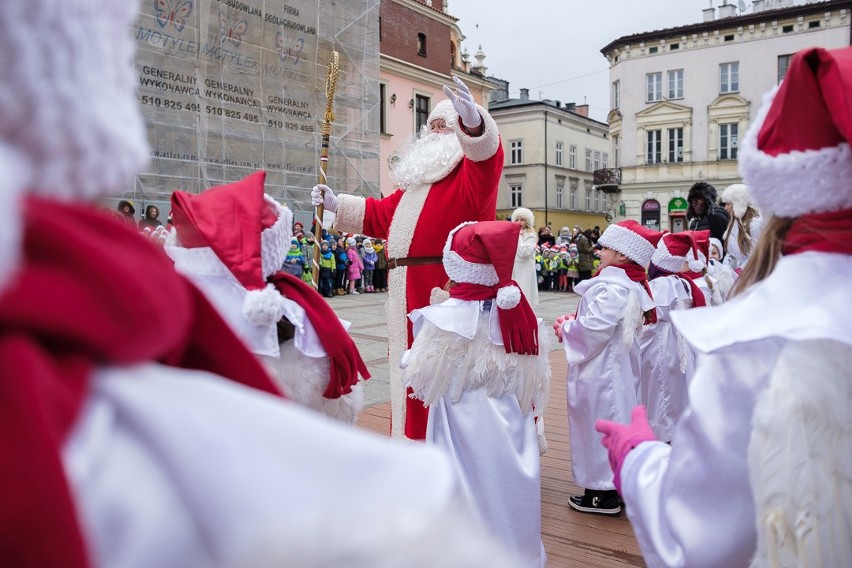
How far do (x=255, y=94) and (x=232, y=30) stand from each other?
61.6 inches

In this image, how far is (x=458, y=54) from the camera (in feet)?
102

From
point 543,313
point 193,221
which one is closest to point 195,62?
point 543,313

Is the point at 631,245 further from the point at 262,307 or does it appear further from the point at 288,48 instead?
the point at 288,48

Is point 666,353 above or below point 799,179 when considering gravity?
below

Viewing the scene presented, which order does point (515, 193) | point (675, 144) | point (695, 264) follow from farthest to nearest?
1. point (515, 193)
2. point (675, 144)
3. point (695, 264)

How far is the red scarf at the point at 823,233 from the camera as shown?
1467 mm

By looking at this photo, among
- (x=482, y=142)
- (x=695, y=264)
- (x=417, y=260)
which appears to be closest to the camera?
(x=482, y=142)

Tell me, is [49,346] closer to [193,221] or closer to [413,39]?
[193,221]

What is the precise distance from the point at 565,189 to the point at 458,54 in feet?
55.6

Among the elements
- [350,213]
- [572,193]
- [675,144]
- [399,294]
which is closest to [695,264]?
[399,294]

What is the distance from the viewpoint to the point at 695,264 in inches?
213

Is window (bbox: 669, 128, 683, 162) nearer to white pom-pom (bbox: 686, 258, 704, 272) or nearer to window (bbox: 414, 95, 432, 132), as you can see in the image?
window (bbox: 414, 95, 432, 132)

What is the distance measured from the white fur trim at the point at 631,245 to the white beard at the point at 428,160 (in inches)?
43.6

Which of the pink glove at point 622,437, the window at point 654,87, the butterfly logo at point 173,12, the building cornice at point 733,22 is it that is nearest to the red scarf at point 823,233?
the pink glove at point 622,437
